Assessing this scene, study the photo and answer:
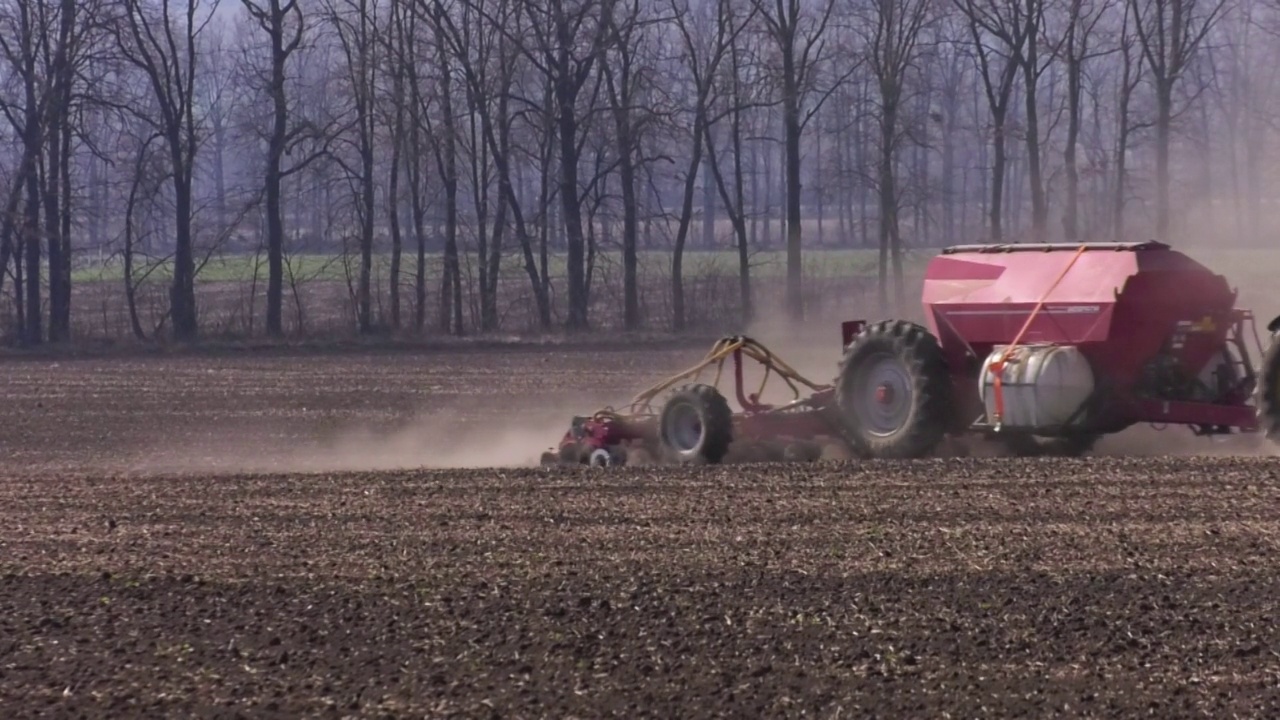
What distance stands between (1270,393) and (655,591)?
18.4 feet

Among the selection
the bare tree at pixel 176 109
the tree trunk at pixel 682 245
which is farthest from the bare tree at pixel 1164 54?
the bare tree at pixel 176 109

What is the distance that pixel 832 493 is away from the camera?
9.55 m

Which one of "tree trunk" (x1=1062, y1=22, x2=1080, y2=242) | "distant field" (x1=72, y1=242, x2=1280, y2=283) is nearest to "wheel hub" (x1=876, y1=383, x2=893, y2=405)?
"distant field" (x1=72, y1=242, x2=1280, y2=283)

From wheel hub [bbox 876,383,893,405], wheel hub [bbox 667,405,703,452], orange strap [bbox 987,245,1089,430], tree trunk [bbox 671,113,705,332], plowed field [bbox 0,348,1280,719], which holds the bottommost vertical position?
plowed field [bbox 0,348,1280,719]

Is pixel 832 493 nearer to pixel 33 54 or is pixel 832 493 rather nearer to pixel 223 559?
pixel 223 559

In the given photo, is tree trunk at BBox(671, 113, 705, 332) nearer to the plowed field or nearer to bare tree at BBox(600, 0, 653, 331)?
bare tree at BBox(600, 0, 653, 331)

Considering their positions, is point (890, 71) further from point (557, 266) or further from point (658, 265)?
point (557, 266)

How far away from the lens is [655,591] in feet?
22.8

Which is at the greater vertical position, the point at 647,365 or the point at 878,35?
the point at 878,35

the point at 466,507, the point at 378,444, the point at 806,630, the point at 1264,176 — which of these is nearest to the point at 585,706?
the point at 806,630

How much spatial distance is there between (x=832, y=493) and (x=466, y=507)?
229 cm

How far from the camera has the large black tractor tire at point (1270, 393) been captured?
34.2 ft

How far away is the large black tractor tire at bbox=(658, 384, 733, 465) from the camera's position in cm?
1183

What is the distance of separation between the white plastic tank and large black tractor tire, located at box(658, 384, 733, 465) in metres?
2.17
